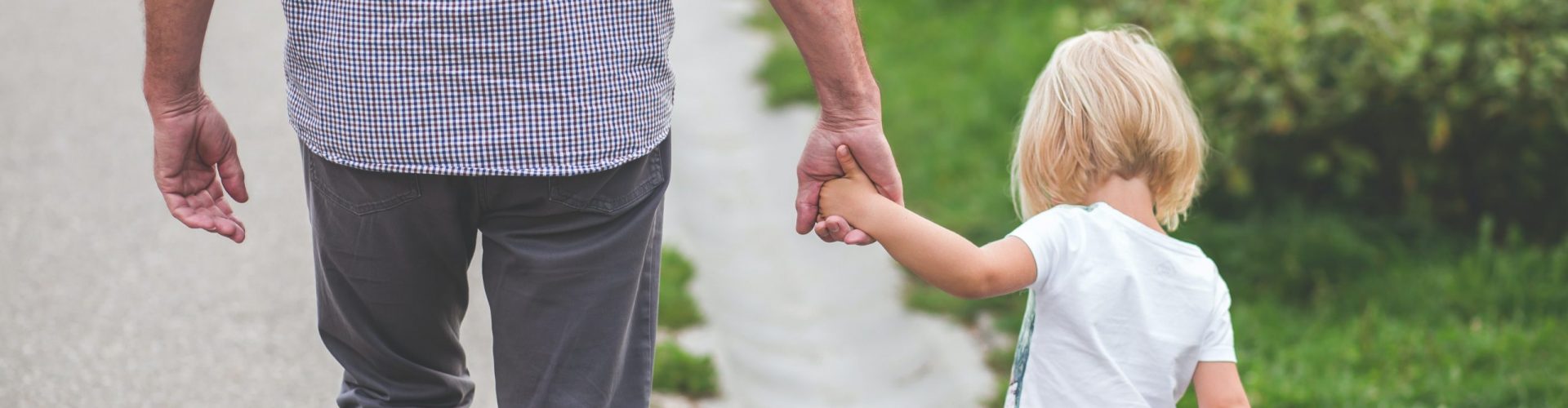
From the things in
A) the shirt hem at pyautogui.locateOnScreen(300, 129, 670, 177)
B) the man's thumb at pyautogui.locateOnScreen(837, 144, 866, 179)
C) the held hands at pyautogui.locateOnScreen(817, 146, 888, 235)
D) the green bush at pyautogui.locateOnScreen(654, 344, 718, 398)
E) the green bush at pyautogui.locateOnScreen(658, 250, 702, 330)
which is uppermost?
the shirt hem at pyautogui.locateOnScreen(300, 129, 670, 177)

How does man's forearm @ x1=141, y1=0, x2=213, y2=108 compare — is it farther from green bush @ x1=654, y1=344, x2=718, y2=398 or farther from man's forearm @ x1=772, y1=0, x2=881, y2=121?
green bush @ x1=654, y1=344, x2=718, y2=398

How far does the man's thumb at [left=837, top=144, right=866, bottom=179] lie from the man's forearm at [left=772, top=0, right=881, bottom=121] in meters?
0.05

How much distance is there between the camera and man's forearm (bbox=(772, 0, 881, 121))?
1.96 metres

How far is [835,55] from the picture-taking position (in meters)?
2.00

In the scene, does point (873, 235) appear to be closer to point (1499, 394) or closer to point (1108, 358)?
point (1108, 358)

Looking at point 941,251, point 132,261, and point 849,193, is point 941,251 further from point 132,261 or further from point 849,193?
point 132,261

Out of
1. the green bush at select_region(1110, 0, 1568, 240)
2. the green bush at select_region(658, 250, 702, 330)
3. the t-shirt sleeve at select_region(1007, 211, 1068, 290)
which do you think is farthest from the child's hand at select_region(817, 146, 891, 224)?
the green bush at select_region(1110, 0, 1568, 240)

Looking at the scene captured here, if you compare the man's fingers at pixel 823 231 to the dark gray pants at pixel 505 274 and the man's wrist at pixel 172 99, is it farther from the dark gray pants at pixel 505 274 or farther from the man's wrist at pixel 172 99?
the man's wrist at pixel 172 99

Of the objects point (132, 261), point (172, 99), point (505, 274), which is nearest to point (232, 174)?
point (172, 99)

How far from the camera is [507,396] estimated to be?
2.06 metres

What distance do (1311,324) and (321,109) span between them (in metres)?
2.89

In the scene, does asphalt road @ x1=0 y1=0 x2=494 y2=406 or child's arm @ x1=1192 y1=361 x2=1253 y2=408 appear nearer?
child's arm @ x1=1192 y1=361 x2=1253 y2=408

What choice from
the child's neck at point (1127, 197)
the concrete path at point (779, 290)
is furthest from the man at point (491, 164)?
the concrete path at point (779, 290)

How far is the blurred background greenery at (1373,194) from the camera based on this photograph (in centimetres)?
362
